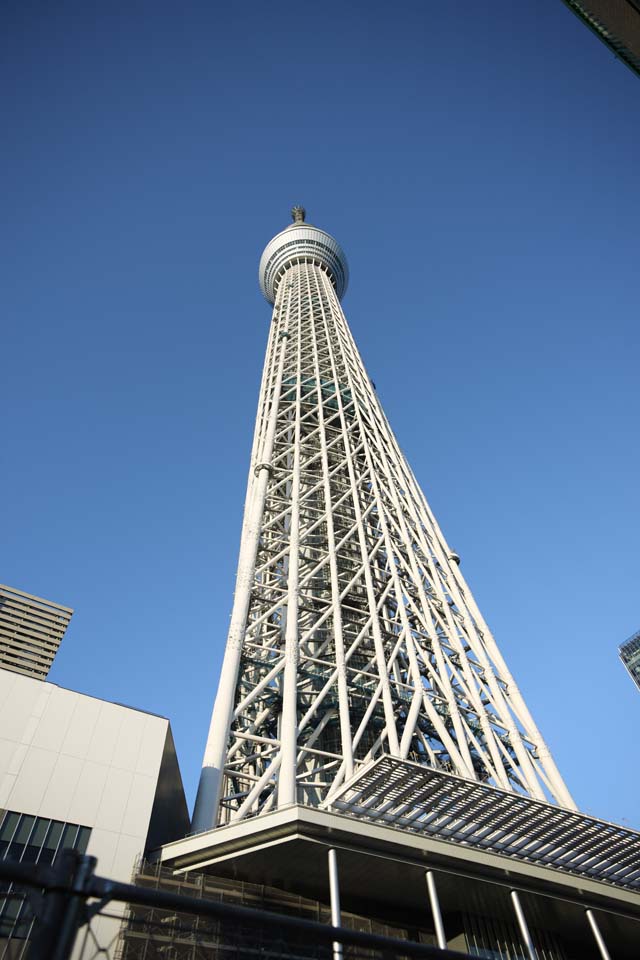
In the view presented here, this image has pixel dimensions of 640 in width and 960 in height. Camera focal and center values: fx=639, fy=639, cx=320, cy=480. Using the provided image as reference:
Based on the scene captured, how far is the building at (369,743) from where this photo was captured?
807 inches

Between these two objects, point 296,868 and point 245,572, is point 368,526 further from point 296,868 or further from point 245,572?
point 296,868

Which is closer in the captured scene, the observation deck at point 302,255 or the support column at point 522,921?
the support column at point 522,921

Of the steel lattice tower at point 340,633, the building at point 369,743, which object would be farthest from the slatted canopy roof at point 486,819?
the steel lattice tower at point 340,633

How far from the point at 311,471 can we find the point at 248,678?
18.1 metres

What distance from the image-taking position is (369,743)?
1291 inches

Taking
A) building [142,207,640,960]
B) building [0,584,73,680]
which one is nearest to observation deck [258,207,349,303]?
building [142,207,640,960]

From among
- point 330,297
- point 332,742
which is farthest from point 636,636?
point 332,742

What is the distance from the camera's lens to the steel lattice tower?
93.6 feet

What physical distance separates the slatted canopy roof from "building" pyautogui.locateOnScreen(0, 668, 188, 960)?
21.8ft

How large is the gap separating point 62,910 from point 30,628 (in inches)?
5914

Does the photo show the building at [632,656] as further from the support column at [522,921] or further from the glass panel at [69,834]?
the glass panel at [69,834]

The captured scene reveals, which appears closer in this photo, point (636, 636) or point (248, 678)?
point (248, 678)

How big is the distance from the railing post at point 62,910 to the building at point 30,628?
143m

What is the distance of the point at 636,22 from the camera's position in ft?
29.8
